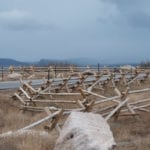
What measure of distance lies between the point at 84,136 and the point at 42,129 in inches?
250

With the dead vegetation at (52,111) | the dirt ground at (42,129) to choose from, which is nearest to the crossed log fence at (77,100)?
the dead vegetation at (52,111)

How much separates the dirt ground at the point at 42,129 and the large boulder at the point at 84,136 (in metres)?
1.44

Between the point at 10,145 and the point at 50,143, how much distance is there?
0.99 meters

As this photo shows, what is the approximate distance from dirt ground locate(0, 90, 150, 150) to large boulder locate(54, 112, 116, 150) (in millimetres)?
1436

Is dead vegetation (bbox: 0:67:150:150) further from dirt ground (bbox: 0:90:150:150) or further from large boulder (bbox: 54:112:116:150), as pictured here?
large boulder (bbox: 54:112:116:150)

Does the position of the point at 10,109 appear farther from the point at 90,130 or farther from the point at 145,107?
the point at 90,130

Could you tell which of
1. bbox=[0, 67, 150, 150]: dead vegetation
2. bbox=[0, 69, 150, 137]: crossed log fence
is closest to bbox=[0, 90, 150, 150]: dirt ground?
bbox=[0, 67, 150, 150]: dead vegetation

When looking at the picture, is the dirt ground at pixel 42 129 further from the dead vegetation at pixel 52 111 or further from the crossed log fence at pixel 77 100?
the crossed log fence at pixel 77 100

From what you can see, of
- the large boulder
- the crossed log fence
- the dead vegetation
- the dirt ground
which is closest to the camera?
the large boulder

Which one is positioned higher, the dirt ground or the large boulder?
the large boulder

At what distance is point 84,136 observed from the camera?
10625 mm

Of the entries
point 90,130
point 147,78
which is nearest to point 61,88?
point 147,78

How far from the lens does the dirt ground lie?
42.1ft

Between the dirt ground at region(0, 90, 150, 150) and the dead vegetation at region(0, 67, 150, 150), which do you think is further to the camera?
the dead vegetation at region(0, 67, 150, 150)
